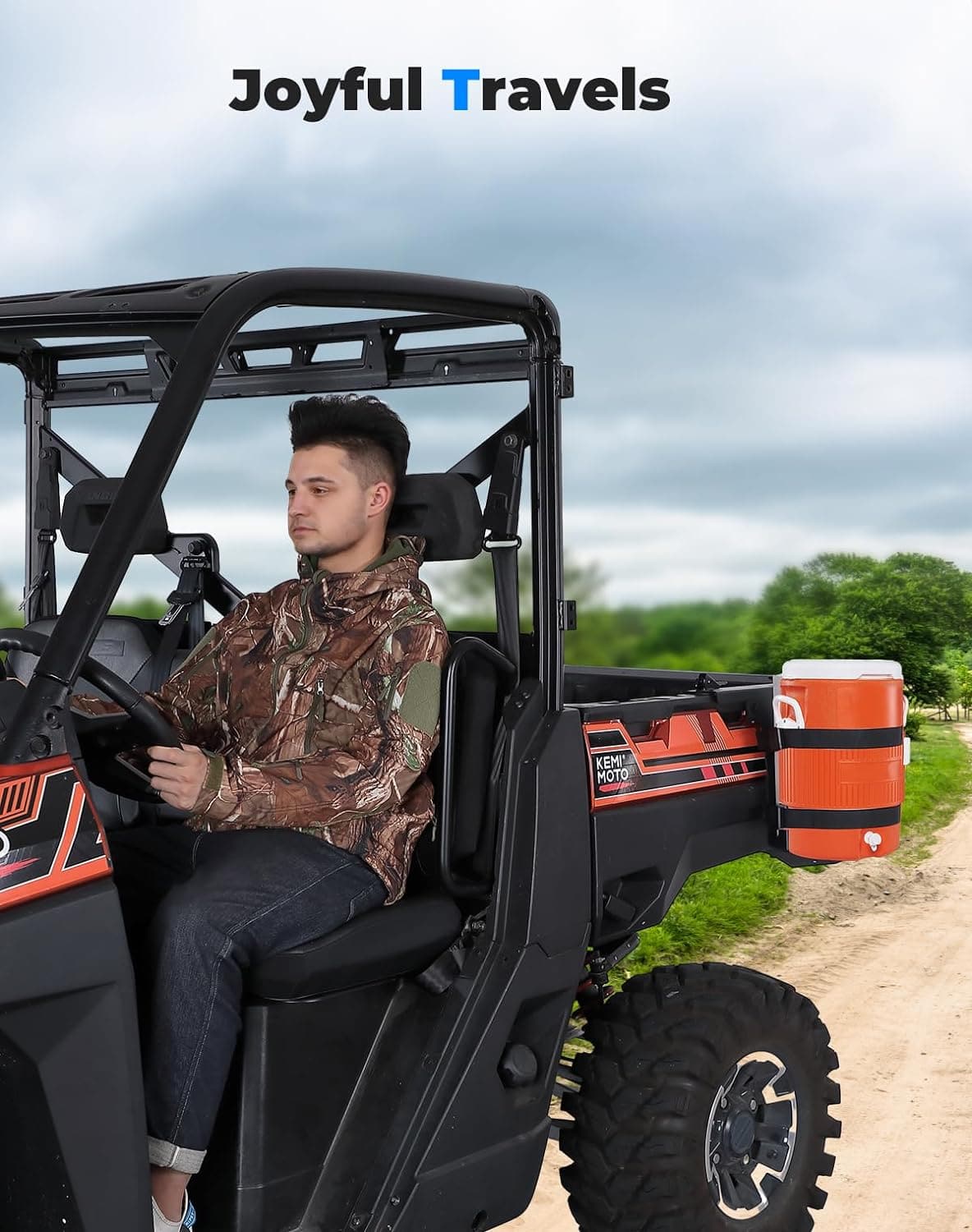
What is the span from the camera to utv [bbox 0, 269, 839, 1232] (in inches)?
87.7

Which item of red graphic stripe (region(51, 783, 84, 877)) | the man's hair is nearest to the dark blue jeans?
red graphic stripe (region(51, 783, 84, 877))

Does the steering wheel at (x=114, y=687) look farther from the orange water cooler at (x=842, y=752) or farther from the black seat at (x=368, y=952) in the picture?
the orange water cooler at (x=842, y=752)

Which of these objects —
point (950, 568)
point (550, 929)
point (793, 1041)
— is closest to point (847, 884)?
point (793, 1041)

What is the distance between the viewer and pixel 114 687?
7.80 ft

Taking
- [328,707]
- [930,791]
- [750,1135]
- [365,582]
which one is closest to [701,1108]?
[750,1135]

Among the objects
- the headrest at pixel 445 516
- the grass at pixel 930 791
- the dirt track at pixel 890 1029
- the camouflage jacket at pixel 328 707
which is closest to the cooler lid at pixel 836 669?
the headrest at pixel 445 516

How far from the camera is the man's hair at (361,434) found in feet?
9.57

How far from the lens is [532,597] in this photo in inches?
115

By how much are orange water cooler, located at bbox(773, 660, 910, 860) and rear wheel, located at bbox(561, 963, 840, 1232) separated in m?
0.40

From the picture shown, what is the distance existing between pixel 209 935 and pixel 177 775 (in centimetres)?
27

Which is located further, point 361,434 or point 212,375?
point 361,434

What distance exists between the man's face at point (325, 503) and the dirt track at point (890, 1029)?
194 centimetres

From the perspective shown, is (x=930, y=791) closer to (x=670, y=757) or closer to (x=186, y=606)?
(x=186, y=606)

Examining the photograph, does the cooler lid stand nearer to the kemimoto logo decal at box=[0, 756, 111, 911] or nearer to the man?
the man
